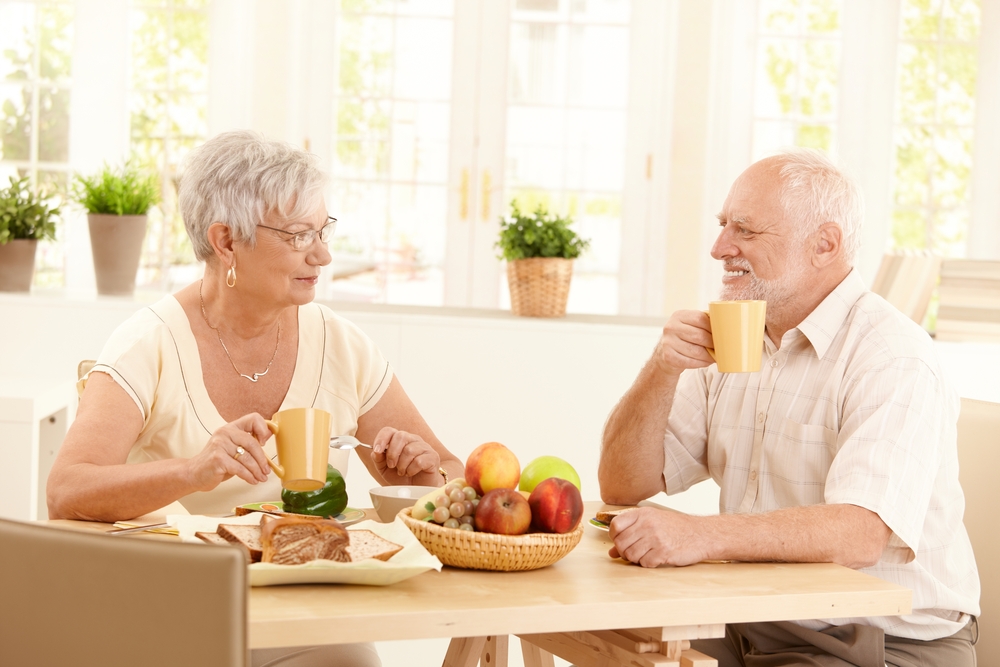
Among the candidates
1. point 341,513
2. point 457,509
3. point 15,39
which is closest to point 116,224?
point 341,513

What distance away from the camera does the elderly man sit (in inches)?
55.6

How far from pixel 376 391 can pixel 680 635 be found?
944 mm

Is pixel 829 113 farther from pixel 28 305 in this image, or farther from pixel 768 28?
pixel 28 305

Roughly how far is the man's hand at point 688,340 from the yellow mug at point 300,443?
0.57 metres

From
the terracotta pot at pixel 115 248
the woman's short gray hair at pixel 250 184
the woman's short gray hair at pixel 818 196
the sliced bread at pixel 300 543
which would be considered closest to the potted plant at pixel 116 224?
the terracotta pot at pixel 115 248

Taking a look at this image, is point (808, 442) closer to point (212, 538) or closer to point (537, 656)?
point (537, 656)

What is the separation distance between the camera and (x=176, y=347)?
5.92ft

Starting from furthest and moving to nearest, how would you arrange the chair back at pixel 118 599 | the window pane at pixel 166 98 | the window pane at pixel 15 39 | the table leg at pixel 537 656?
the window pane at pixel 166 98, the window pane at pixel 15 39, the table leg at pixel 537 656, the chair back at pixel 118 599

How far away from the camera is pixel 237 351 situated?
6.18 ft

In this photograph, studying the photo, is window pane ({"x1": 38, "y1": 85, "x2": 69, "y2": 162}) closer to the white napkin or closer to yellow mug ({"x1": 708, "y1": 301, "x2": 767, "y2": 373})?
the white napkin

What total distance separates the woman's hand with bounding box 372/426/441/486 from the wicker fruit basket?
19.6 inches

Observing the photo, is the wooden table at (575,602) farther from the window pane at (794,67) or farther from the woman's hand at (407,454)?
the window pane at (794,67)

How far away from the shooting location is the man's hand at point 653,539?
132cm

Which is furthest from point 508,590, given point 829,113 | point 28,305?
point 829,113
